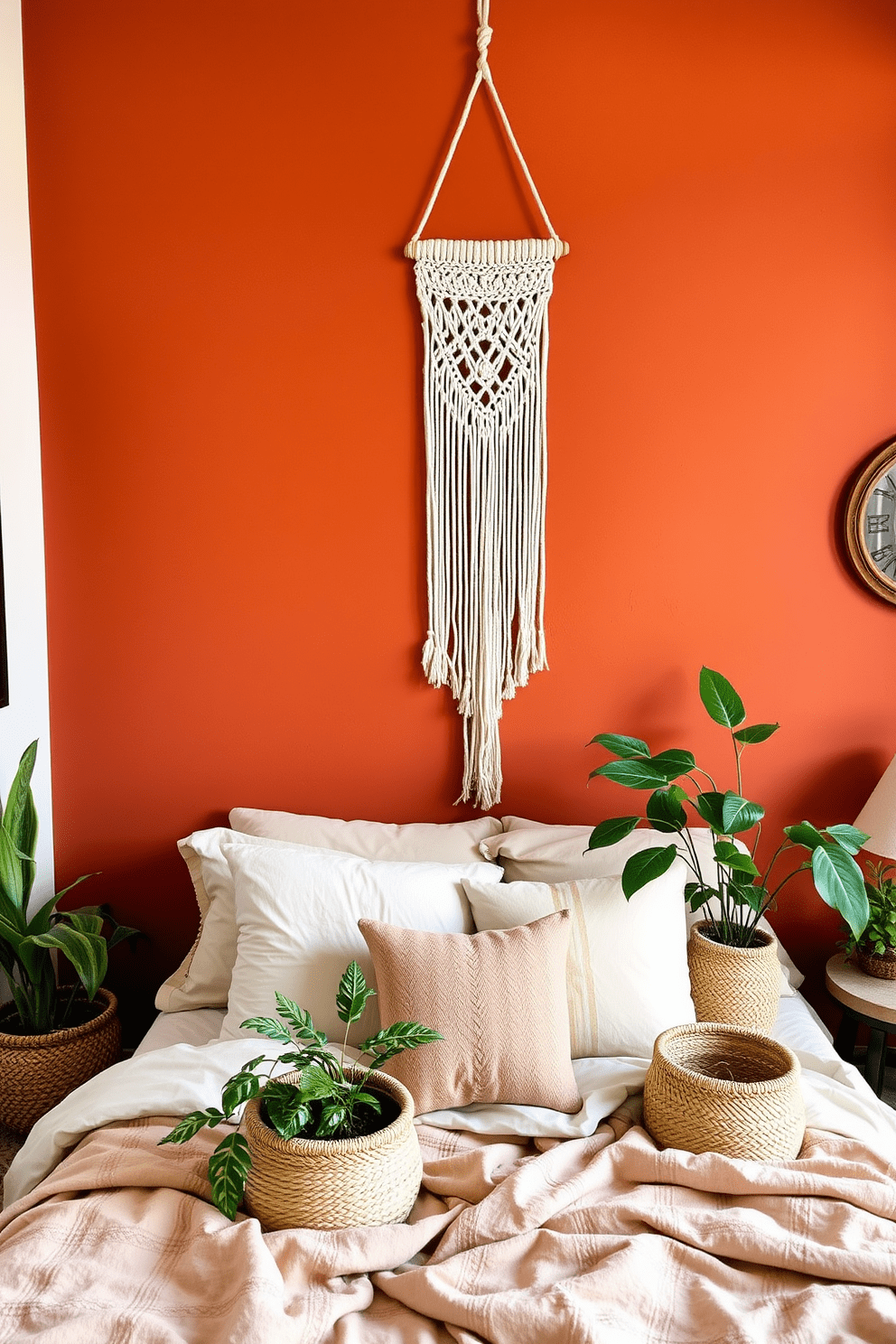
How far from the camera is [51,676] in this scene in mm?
2594

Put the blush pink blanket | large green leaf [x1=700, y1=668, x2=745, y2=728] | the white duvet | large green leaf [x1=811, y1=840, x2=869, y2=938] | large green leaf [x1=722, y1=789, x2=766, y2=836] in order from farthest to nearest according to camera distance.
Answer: large green leaf [x1=700, y1=668, x2=745, y2=728] → large green leaf [x1=722, y1=789, x2=766, y2=836] → large green leaf [x1=811, y1=840, x2=869, y2=938] → the white duvet → the blush pink blanket

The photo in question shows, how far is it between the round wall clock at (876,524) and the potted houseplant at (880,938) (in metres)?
0.72

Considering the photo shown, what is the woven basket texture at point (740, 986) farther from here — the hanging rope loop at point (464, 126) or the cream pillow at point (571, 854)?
the hanging rope loop at point (464, 126)

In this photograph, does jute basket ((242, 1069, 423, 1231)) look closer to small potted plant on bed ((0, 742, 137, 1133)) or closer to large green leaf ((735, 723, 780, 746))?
small potted plant on bed ((0, 742, 137, 1133))

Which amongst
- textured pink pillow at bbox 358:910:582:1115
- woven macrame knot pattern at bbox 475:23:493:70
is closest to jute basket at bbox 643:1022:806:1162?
textured pink pillow at bbox 358:910:582:1115

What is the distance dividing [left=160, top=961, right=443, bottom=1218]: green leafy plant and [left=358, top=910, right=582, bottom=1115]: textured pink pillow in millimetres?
237

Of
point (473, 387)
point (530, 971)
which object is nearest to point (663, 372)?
point (473, 387)

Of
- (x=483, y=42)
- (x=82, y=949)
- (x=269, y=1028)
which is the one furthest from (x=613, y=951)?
(x=483, y=42)

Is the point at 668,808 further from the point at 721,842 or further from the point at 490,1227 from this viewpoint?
the point at 490,1227

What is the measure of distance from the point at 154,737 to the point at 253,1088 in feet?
4.47

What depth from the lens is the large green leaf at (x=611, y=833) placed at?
213cm

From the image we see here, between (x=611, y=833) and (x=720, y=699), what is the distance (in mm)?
433

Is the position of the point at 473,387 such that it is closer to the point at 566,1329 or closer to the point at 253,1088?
the point at 253,1088

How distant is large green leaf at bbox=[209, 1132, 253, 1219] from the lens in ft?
4.45
